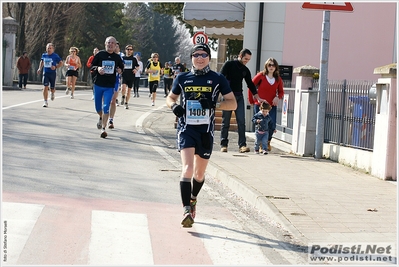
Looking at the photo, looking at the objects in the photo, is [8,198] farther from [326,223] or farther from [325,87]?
[325,87]

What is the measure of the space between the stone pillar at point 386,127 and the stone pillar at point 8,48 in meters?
28.6

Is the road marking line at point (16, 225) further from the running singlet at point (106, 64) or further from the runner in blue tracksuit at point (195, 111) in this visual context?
the running singlet at point (106, 64)

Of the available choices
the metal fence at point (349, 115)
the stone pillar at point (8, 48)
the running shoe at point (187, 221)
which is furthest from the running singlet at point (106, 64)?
the stone pillar at point (8, 48)

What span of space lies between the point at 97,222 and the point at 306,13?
51.5 feet

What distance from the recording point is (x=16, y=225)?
7449 millimetres

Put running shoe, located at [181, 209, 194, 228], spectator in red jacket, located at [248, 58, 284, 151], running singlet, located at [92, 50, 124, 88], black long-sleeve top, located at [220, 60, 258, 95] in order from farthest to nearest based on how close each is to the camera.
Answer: running singlet, located at [92, 50, 124, 88], spectator in red jacket, located at [248, 58, 284, 151], black long-sleeve top, located at [220, 60, 258, 95], running shoe, located at [181, 209, 194, 228]

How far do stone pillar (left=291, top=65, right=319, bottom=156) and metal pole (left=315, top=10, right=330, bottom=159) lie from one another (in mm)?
554

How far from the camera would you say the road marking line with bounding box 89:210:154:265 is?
646 centimetres

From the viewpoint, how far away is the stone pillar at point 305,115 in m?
15.4

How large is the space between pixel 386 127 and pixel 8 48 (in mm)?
29687

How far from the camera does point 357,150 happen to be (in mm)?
13312

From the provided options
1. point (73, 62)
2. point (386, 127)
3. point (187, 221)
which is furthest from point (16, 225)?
point (73, 62)

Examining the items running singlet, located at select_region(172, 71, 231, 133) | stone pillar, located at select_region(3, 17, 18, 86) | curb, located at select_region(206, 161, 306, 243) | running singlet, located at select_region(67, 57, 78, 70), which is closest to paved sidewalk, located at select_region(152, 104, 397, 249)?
curb, located at select_region(206, 161, 306, 243)

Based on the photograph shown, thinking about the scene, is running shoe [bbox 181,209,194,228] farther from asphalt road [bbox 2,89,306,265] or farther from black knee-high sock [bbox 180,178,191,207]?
black knee-high sock [bbox 180,178,191,207]
